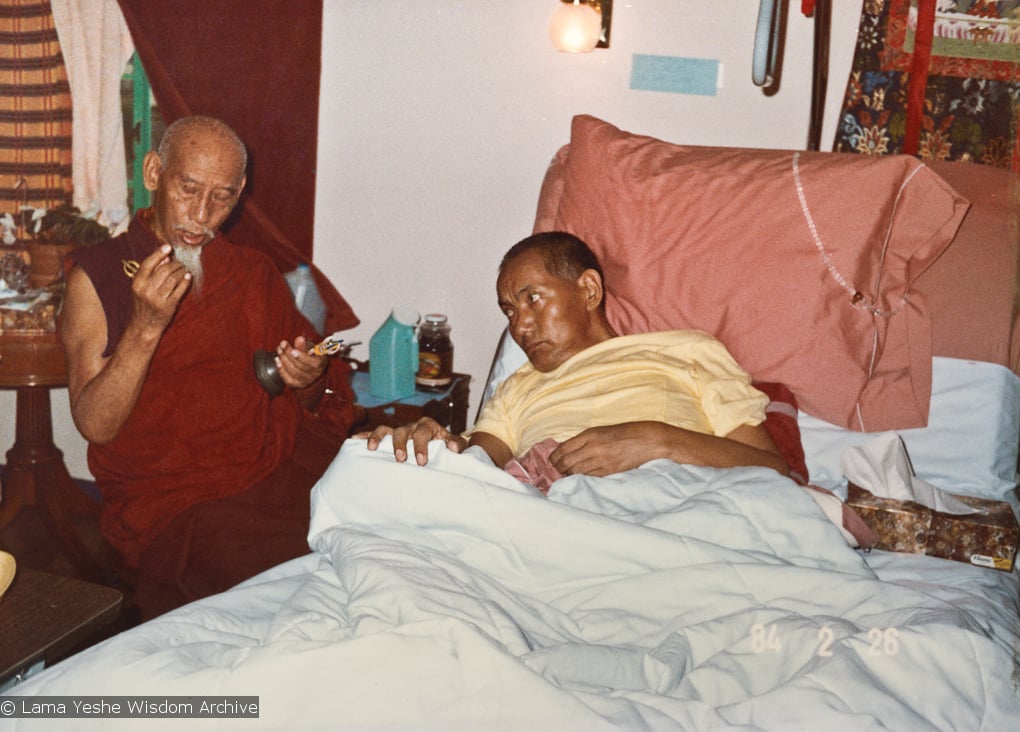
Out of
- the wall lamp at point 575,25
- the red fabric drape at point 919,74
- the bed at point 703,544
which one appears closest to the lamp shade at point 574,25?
the wall lamp at point 575,25

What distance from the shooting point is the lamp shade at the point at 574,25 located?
8.20 ft

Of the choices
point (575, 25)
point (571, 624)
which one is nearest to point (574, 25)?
point (575, 25)

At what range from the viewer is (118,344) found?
1.87m

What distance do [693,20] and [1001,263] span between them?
1099 millimetres

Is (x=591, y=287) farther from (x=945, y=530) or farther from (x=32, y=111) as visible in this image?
(x=32, y=111)

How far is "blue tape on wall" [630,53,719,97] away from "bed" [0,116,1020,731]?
457mm

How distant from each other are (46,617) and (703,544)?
0.90 meters

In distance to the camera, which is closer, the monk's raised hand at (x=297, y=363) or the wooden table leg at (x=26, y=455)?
the monk's raised hand at (x=297, y=363)

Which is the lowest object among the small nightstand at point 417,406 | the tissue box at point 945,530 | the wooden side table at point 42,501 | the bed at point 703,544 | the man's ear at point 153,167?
the wooden side table at point 42,501

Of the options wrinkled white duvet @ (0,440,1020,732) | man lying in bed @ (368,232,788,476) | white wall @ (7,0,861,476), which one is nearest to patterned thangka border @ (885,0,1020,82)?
white wall @ (7,0,861,476)

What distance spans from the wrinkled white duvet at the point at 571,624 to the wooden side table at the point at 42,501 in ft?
4.64

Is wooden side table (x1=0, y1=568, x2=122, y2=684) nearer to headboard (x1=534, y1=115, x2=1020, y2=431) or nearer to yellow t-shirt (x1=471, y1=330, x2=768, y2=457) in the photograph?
yellow t-shirt (x1=471, y1=330, x2=768, y2=457)

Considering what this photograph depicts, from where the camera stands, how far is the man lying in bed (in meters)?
1.65

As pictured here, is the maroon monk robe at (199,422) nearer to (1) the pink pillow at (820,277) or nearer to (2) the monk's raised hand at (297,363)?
(2) the monk's raised hand at (297,363)
